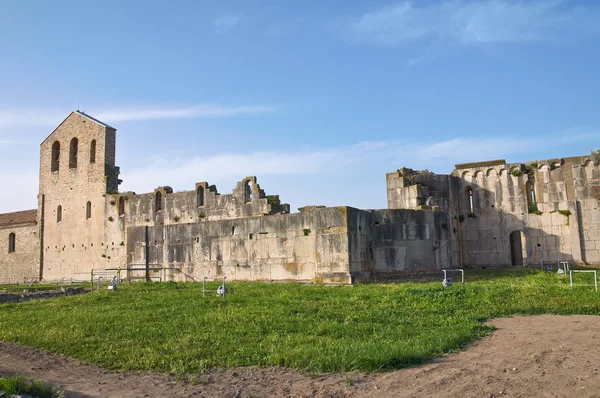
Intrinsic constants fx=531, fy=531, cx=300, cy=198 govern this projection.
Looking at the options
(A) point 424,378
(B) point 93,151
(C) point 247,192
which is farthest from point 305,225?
(B) point 93,151

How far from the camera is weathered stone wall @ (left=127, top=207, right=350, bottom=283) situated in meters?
19.1

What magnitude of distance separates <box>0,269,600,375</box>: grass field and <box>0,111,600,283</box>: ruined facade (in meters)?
2.94

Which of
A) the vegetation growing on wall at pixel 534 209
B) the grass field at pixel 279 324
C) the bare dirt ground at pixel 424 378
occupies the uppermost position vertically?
the vegetation growing on wall at pixel 534 209

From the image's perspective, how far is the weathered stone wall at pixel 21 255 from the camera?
125ft

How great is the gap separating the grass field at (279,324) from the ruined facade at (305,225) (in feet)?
9.66

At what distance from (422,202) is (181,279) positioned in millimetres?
11307

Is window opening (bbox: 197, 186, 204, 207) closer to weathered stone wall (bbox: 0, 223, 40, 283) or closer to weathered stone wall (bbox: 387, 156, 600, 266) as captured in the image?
weathered stone wall (bbox: 387, 156, 600, 266)

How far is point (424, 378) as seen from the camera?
22.8 ft

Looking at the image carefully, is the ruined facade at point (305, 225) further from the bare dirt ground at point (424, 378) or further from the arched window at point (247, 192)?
the bare dirt ground at point (424, 378)

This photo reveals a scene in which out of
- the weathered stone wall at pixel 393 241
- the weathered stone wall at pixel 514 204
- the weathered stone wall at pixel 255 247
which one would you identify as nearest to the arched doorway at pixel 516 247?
the weathered stone wall at pixel 514 204

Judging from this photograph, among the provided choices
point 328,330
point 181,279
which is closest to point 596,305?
point 328,330

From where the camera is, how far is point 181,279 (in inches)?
938

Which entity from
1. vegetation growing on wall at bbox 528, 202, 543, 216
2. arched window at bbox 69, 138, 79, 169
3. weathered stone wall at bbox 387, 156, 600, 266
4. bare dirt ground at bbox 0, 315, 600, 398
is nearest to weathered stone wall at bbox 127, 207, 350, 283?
weathered stone wall at bbox 387, 156, 600, 266

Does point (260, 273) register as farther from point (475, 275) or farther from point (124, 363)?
point (124, 363)
